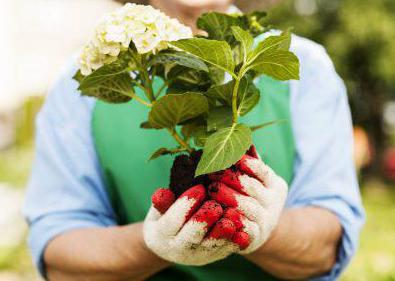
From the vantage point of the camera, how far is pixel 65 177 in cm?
160

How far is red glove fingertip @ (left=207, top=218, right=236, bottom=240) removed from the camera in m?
1.06

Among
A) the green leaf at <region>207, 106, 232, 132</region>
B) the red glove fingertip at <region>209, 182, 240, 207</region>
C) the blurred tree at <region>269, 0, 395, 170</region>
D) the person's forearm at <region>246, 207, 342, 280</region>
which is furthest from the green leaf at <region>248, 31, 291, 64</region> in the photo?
the blurred tree at <region>269, 0, 395, 170</region>

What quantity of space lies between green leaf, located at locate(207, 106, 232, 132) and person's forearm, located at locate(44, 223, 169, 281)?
354 millimetres

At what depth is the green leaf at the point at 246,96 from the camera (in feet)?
3.69

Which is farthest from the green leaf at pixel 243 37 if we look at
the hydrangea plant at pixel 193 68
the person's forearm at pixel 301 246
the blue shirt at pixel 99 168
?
the blue shirt at pixel 99 168

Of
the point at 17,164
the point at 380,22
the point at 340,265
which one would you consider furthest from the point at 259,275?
the point at 380,22

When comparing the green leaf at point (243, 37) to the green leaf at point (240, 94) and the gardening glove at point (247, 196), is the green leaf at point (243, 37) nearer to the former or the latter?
the green leaf at point (240, 94)

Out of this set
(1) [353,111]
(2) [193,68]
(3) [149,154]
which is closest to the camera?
(2) [193,68]

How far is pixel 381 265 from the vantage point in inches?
117

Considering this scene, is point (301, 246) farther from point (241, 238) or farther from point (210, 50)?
point (210, 50)

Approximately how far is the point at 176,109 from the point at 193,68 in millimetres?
85

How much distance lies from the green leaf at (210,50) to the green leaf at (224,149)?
0.10 m

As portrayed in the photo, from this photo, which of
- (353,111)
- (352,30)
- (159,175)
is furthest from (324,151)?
(353,111)

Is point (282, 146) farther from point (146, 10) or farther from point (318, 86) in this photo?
point (146, 10)
